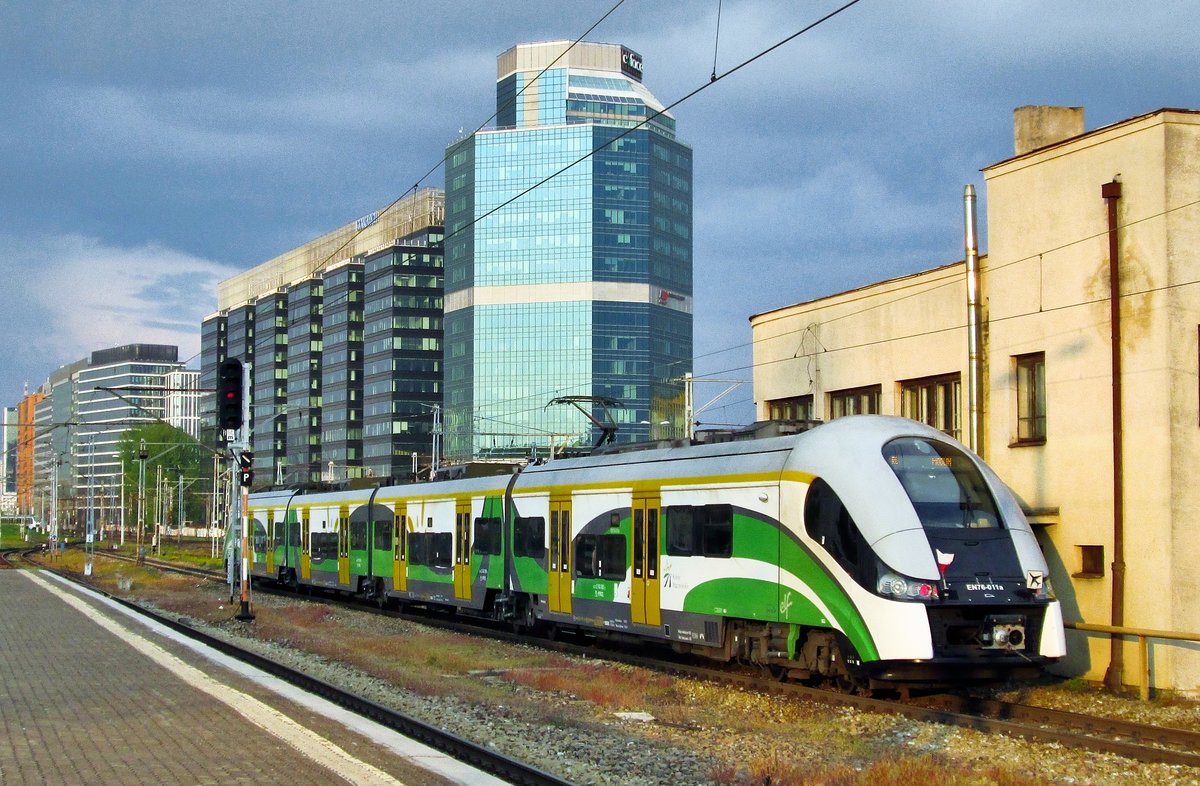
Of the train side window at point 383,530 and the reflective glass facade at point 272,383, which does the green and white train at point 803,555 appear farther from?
the reflective glass facade at point 272,383

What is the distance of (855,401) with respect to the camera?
84.2ft

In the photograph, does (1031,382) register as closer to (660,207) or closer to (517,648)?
(517,648)

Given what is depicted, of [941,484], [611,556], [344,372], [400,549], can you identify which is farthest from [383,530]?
[344,372]

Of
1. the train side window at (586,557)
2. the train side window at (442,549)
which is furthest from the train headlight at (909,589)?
the train side window at (442,549)

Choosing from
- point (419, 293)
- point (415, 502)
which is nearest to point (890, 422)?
point (415, 502)

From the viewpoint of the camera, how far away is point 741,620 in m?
18.6

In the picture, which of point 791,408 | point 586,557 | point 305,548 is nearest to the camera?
point 586,557

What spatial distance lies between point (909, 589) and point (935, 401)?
28.4ft

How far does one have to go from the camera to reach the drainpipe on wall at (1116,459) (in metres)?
18.2

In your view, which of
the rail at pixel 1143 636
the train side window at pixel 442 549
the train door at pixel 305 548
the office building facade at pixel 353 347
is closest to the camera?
the rail at pixel 1143 636

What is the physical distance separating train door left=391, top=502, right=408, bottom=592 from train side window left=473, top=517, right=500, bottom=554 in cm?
504

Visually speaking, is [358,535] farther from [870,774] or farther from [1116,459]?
[870,774]

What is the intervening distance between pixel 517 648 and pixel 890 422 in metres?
9.42

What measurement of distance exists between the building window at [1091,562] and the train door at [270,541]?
3238cm
